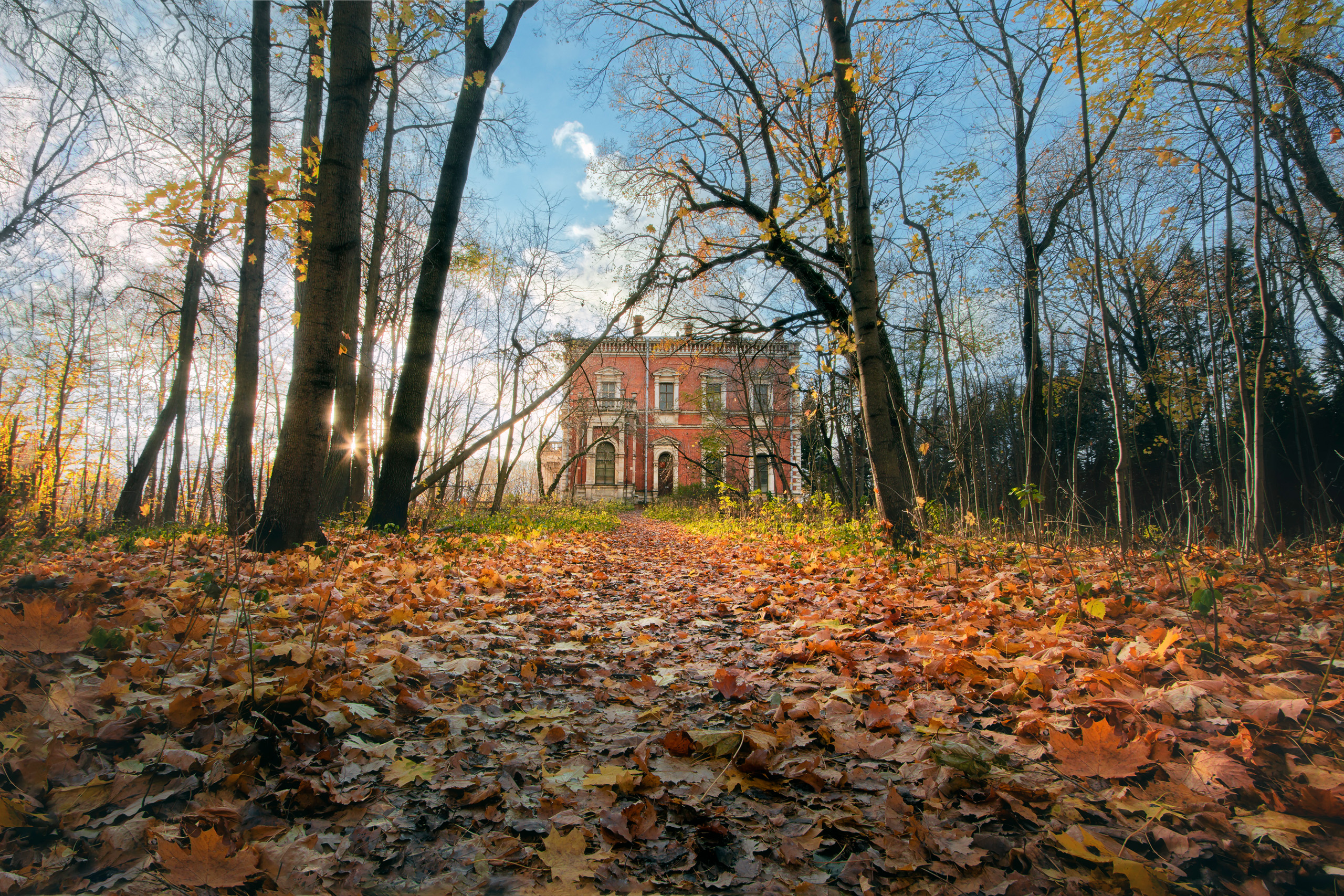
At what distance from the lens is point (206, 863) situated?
112 centimetres

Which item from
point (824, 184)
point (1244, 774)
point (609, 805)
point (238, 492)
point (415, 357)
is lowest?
point (609, 805)

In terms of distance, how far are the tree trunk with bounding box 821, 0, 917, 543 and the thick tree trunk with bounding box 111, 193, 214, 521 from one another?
967cm

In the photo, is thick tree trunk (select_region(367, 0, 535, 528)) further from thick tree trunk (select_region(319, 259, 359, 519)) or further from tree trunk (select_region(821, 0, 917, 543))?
tree trunk (select_region(821, 0, 917, 543))

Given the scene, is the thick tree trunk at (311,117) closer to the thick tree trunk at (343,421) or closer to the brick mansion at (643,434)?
the thick tree trunk at (343,421)

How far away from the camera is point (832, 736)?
188cm

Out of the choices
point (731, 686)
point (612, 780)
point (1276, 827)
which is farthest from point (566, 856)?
point (1276, 827)

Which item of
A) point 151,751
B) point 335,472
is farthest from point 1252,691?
point 335,472

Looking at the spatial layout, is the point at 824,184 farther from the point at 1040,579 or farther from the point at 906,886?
the point at 906,886

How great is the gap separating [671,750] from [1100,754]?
4.02 ft

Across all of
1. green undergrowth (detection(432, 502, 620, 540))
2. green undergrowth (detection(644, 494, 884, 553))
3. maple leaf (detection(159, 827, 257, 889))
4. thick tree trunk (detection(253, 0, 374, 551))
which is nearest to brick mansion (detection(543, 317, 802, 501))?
green undergrowth (detection(432, 502, 620, 540))

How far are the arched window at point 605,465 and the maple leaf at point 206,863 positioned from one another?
33.3 m

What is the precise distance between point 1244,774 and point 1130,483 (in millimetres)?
4406

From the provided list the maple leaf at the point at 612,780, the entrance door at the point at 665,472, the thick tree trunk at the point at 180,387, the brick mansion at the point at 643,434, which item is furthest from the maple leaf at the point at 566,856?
the entrance door at the point at 665,472

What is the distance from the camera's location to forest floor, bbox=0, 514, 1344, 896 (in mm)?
1202
